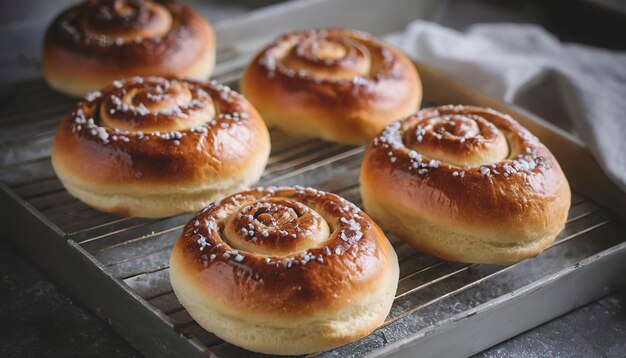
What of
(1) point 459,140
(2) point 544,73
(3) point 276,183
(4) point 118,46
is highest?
(1) point 459,140

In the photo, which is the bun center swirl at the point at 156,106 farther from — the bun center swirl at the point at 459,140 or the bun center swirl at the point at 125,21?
the bun center swirl at the point at 459,140

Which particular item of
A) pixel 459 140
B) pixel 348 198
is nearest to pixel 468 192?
pixel 459 140

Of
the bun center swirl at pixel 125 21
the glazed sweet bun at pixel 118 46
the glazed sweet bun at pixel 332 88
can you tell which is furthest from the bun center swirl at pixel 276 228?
the bun center swirl at pixel 125 21

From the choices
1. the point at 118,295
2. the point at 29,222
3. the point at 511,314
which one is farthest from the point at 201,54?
the point at 511,314

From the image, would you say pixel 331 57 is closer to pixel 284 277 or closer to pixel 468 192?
pixel 468 192

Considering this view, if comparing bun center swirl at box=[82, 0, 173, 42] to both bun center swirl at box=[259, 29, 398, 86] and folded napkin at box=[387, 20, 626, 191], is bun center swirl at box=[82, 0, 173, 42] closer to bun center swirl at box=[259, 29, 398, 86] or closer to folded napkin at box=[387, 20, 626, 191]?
bun center swirl at box=[259, 29, 398, 86]
